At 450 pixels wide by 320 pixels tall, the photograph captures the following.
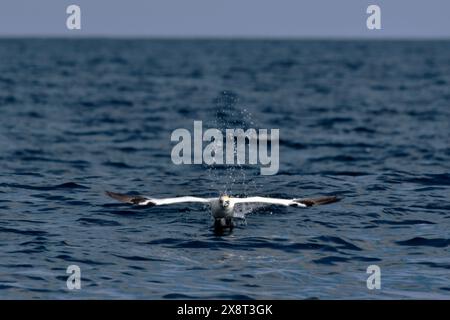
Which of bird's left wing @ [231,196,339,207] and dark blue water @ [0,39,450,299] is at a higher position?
bird's left wing @ [231,196,339,207]

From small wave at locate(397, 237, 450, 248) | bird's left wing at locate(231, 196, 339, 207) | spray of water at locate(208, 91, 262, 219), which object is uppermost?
bird's left wing at locate(231, 196, 339, 207)

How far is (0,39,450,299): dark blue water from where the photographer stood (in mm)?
19469

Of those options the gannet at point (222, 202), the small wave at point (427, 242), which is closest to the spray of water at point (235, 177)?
the gannet at point (222, 202)

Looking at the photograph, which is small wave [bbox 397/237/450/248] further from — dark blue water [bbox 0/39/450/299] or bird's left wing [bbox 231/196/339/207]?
bird's left wing [bbox 231/196/339/207]

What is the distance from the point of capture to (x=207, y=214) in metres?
25.6

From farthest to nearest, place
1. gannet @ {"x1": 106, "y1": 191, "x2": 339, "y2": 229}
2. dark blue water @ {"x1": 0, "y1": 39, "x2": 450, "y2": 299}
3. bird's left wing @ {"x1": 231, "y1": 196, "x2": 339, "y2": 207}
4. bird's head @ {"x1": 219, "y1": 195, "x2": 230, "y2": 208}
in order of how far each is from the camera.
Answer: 1. bird's left wing @ {"x1": 231, "y1": 196, "x2": 339, "y2": 207}
2. gannet @ {"x1": 106, "y1": 191, "x2": 339, "y2": 229}
3. bird's head @ {"x1": 219, "y1": 195, "x2": 230, "y2": 208}
4. dark blue water @ {"x1": 0, "y1": 39, "x2": 450, "y2": 299}

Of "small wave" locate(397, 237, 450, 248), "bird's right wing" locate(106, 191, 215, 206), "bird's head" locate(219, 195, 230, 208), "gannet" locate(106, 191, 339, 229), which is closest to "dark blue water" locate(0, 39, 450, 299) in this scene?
"small wave" locate(397, 237, 450, 248)

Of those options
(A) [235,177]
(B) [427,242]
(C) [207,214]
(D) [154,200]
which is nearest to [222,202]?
(D) [154,200]

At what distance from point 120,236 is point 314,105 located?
43900 millimetres

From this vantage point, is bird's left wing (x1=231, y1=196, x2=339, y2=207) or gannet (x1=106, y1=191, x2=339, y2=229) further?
bird's left wing (x1=231, y1=196, x2=339, y2=207)

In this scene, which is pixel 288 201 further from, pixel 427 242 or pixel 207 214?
pixel 427 242

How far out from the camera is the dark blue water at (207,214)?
19.5m

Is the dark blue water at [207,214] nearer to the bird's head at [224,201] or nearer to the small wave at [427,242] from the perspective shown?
the small wave at [427,242]
